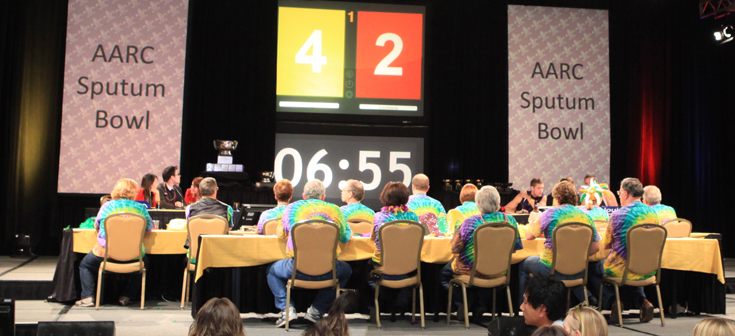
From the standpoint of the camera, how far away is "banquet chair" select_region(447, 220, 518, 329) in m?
4.70

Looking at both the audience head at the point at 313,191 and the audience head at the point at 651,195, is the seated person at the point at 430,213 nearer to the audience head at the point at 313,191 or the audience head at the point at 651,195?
the audience head at the point at 313,191

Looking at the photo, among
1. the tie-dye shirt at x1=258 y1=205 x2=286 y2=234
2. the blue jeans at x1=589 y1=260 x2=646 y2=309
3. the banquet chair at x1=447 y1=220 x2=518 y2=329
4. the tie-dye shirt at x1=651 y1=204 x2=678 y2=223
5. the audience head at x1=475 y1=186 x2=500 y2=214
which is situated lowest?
the blue jeans at x1=589 y1=260 x2=646 y2=309

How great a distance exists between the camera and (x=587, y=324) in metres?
2.06

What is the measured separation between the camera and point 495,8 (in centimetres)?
1079

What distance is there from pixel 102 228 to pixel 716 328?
15.8 ft

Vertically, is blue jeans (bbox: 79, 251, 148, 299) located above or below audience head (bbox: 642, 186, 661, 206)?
below

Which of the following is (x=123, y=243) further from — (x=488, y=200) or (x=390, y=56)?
(x=390, y=56)

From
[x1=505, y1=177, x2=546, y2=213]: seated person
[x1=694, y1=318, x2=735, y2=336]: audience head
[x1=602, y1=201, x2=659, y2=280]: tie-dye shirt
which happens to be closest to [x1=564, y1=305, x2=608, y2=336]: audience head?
[x1=694, y1=318, x2=735, y2=336]: audience head

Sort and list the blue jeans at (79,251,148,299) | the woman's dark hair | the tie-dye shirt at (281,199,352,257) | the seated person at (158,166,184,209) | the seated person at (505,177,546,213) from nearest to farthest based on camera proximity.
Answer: the woman's dark hair, the tie-dye shirt at (281,199,352,257), the blue jeans at (79,251,148,299), the seated person at (158,166,184,209), the seated person at (505,177,546,213)

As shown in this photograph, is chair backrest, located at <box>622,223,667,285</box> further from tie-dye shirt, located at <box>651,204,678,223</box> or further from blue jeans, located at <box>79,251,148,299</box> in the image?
blue jeans, located at <box>79,251,148,299</box>

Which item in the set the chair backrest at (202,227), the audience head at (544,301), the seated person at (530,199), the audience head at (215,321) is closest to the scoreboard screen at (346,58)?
the seated person at (530,199)

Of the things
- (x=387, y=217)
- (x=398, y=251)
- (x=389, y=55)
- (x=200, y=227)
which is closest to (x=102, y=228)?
(x=200, y=227)

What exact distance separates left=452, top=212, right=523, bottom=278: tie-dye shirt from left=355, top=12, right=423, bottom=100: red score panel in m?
5.51

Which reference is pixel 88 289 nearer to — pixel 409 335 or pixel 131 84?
pixel 409 335
